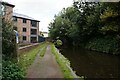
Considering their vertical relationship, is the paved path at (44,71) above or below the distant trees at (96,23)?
below

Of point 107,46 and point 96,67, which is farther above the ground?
point 107,46

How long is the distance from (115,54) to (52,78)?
25.7 metres

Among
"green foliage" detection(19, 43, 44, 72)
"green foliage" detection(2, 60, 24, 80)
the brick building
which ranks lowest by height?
"green foliage" detection(19, 43, 44, 72)

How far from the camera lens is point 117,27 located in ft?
111

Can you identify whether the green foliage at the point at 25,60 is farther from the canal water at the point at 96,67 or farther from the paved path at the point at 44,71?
the canal water at the point at 96,67

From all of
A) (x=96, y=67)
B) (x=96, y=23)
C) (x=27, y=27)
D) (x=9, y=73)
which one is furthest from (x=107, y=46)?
(x=27, y=27)

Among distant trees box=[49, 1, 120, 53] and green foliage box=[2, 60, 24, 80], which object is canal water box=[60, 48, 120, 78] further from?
distant trees box=[49, 1, 120, 53]

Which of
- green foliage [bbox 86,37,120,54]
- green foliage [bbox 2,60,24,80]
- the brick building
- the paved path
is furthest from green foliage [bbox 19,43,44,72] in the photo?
the brick building

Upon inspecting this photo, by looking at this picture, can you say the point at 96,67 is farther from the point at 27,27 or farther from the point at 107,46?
the point at 27,27

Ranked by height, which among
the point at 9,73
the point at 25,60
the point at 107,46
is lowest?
the point at 25,60

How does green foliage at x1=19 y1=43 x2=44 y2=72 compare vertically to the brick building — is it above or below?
below

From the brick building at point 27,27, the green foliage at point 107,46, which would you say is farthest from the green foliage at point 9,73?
the brick building at point 27,27

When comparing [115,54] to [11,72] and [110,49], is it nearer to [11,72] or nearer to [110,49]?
[110,49]

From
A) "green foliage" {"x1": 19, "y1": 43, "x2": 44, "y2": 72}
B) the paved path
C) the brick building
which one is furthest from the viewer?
the brick building
